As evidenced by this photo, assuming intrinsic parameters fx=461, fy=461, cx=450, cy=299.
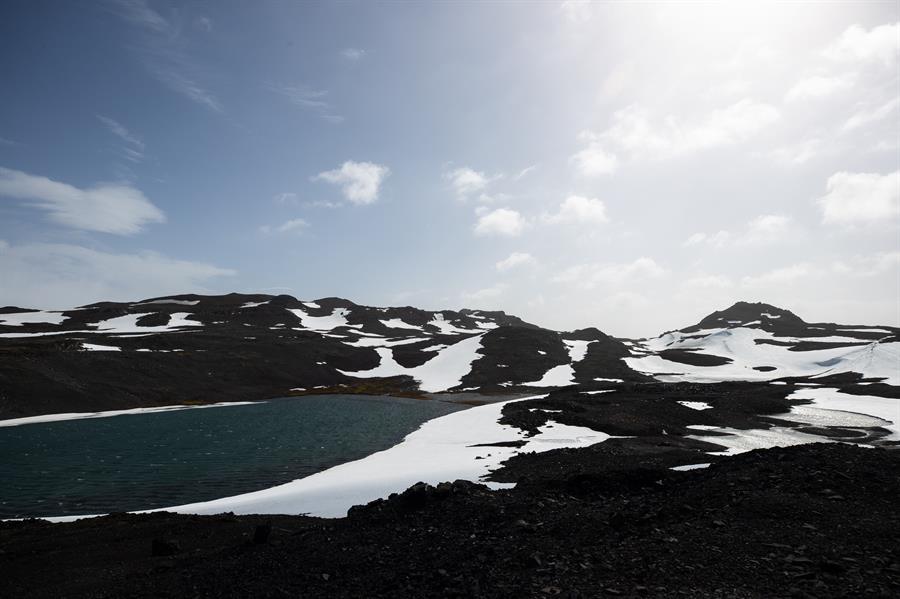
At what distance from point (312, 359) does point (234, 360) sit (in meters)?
18.6

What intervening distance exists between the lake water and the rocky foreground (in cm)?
799

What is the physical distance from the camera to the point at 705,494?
16.4 m

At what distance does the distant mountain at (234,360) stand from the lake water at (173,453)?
711 inches

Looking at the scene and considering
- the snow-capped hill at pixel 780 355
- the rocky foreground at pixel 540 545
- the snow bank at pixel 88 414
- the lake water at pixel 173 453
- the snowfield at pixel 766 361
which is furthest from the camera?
the snow-capped hill at pixel 780 355

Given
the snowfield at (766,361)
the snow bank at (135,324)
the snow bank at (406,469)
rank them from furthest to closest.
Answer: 1. the snow bank at (135,324)
2. the snowfield at (766,361)
3. the snow bank at (406,469)

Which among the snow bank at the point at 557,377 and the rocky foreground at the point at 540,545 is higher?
the rocky foreground at the point at 540,545

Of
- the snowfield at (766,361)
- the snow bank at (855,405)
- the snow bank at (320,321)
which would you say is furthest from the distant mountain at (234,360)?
the snow bank at (855,405)

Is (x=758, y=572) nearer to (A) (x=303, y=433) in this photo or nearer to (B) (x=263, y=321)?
(A) (x=303, y=433)

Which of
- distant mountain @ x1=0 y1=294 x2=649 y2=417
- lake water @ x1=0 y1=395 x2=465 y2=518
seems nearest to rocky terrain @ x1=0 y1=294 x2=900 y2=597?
lake water @ x1=0 y1=395 x2=465 y2=518

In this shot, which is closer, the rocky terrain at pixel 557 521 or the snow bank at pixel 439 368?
the rocky terrain at pixel 557 521

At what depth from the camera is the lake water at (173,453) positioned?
1099 inches

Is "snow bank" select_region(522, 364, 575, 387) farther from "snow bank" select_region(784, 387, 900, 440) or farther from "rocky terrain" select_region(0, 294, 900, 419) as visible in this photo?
"snow bank" select_region(784, 387, 900, 440)

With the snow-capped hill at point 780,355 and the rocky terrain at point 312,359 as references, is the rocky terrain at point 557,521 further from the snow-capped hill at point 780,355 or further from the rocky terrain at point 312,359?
the snow-capped hill at point 780,355

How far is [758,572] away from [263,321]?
568 ft
